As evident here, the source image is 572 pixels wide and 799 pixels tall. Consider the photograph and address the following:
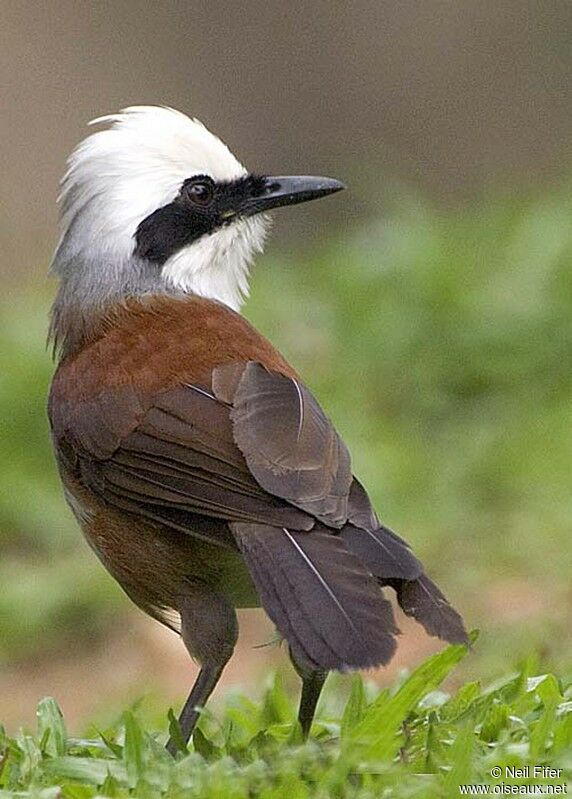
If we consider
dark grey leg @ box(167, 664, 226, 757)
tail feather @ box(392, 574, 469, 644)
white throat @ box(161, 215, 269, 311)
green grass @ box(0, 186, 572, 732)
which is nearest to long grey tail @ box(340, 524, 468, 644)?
tail feather @ box(392, 574, 469, 644)

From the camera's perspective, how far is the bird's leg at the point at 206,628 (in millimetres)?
5418

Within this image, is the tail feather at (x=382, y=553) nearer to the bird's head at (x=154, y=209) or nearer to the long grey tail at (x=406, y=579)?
the long grey tail at (x=406, y=579)

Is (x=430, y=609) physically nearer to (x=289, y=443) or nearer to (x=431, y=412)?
(x=289, y=443)

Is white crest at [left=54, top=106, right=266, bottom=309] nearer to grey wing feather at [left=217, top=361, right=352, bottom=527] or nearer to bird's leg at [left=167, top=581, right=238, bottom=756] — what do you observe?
grey wing feather at [left=217, top=361, right=352, bottom=527]

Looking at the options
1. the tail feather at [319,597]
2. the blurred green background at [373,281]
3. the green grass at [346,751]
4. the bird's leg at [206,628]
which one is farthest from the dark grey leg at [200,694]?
the blurred green background at [373,281]

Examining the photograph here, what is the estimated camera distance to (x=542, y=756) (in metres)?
4.68

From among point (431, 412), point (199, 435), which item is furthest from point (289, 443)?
point (431, 412)

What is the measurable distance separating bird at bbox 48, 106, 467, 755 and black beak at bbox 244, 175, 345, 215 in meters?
0.01

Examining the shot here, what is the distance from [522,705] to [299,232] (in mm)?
11109

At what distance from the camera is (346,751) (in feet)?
15.1

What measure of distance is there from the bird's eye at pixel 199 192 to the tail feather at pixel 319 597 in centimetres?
185

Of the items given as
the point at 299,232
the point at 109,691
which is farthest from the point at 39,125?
the point at 109,691

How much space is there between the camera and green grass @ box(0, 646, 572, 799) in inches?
177

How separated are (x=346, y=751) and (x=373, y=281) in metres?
6.84
